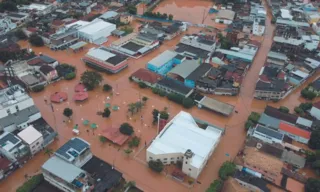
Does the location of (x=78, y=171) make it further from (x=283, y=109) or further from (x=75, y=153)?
(x=283, y=109)

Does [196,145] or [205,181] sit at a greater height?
[196,145]

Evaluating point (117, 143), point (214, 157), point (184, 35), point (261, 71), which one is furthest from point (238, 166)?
point (184, 35)

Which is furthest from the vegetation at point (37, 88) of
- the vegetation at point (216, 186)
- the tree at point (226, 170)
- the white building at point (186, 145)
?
the vegetation at point (216, 186)

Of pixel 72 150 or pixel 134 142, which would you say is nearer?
pixel 72 150

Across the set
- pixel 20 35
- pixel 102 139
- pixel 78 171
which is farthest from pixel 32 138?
pixel 20 35

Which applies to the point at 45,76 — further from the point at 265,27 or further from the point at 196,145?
the point at 265,27

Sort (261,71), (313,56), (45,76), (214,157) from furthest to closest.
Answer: (313,56)
(261,71)
(45,76)
(214,157)

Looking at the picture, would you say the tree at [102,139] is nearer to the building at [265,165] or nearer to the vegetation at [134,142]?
the vegetation at [134,142]
